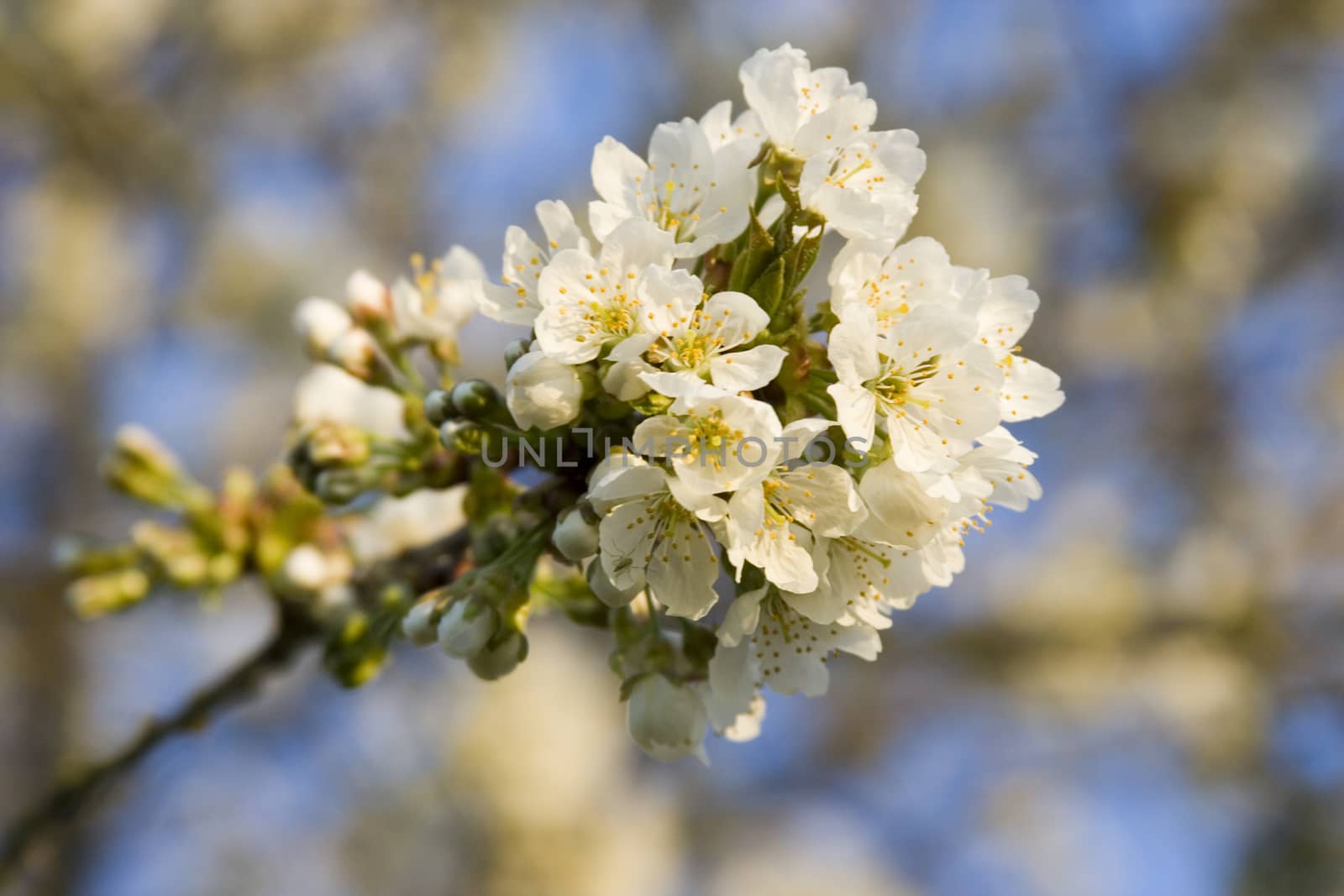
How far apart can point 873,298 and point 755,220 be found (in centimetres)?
19

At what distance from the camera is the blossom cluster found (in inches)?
45.1

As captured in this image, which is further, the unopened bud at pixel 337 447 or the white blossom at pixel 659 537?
the unopened bud at pixel 337 447

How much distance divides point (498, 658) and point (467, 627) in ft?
0.24

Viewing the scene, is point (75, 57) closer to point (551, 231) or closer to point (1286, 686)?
point (551, 231)

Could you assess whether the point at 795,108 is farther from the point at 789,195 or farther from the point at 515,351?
the point at 515,351

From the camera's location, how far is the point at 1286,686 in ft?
16.4

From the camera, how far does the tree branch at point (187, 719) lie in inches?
68.3

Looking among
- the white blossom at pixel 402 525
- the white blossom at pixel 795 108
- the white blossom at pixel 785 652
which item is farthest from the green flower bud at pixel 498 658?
the white blossom at pixel 795 108

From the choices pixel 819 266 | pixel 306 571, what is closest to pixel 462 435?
pixel 306 571

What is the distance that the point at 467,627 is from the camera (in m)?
1.28

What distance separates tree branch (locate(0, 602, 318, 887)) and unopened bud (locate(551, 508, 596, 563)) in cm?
75

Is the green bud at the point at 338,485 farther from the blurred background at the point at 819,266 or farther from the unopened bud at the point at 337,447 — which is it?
the blurred background at the point at 819,266

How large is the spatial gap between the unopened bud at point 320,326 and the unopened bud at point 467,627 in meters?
0.61

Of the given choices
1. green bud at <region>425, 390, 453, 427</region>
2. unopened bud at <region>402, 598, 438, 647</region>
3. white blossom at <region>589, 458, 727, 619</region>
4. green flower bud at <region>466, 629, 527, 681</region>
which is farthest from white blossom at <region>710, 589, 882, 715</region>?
green bud at <region>425, 390, 453, 427</region>
